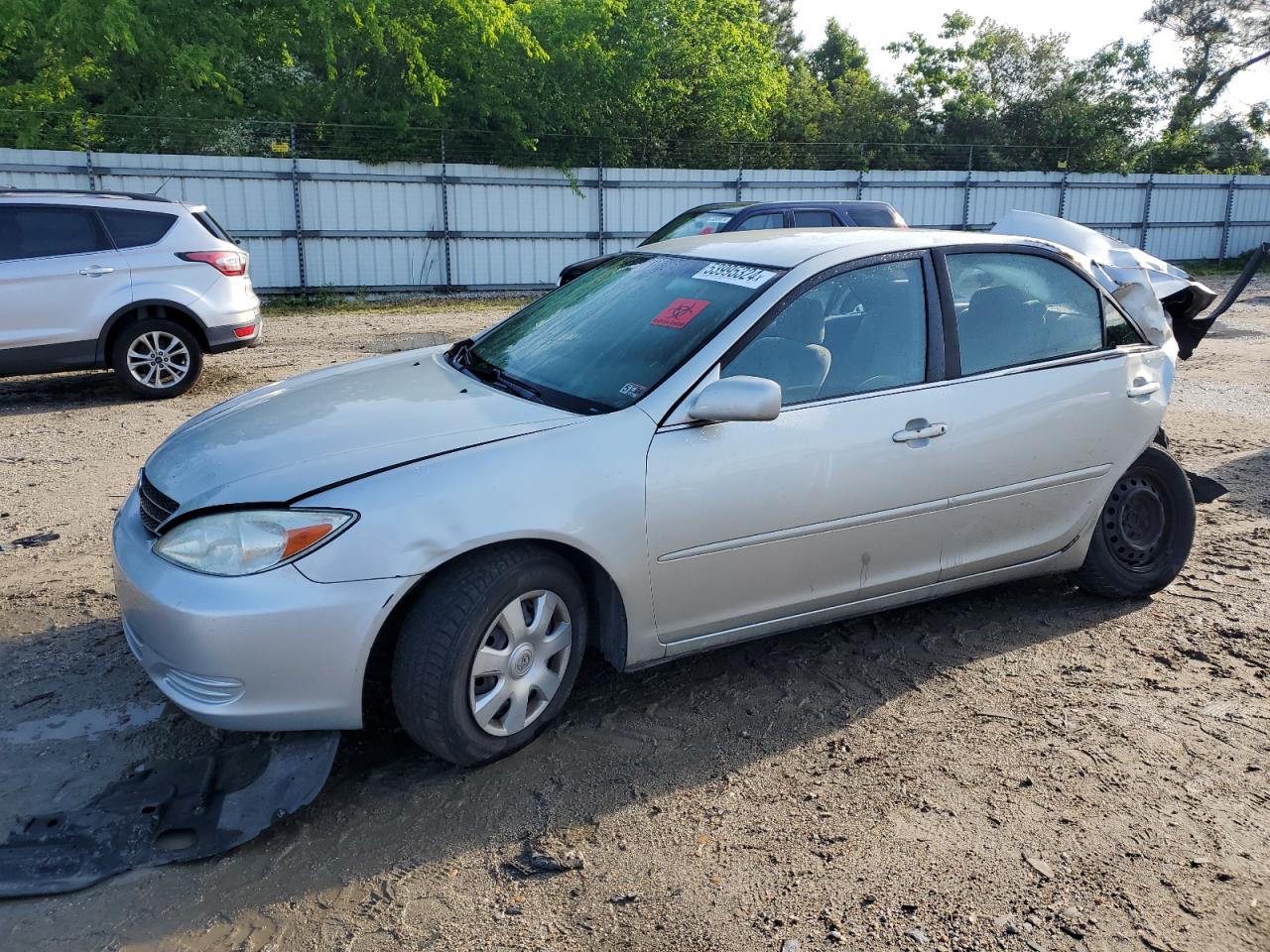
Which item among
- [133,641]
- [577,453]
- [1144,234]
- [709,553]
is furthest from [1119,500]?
[1144,234]

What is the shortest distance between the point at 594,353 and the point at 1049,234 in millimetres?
3763

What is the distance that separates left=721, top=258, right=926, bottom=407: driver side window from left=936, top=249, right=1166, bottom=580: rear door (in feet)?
0.55

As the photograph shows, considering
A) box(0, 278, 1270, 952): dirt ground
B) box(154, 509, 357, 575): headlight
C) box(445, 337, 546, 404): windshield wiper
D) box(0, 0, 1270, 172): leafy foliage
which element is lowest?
box(0, 278, 1270, 952): dirt ground

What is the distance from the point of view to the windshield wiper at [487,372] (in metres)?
3.79

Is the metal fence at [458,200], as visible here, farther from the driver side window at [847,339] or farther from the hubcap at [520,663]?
the hubcap at [520,663]

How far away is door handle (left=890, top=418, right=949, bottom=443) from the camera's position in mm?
3842

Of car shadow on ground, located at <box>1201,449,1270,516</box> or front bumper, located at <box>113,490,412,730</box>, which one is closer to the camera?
front bumper, located at <box>113,490,412,730</box>

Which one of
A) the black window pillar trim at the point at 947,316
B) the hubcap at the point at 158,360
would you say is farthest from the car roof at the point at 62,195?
the black window pillar trim at the point at 947,316

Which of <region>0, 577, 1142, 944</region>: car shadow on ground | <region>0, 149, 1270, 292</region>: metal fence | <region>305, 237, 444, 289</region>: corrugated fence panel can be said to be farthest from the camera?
<region>305, 237, 444, 289</region>: corrugated fence panel

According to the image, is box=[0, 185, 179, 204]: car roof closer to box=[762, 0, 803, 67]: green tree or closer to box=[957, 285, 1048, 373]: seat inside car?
box=[957, 285, 1048, 373]: seat inside car

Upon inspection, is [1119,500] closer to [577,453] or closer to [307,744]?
[577,453]

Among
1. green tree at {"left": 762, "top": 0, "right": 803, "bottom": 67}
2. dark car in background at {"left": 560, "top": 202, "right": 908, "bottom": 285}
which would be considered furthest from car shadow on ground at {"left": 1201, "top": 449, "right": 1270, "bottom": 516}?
green tree at {"left": 762, "top": 0, "right": 803, "bottom": 67}

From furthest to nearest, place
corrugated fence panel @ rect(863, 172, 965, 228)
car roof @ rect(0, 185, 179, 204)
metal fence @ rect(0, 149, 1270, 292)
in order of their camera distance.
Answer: corrugated fence panel @ rect(863, 172, 965, 228), metal fence @ rect(0, 149, 1270, 292), car roof @ rect(0, 185, 179, 204)

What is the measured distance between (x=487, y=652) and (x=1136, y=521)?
313 centimetres
